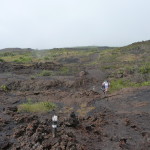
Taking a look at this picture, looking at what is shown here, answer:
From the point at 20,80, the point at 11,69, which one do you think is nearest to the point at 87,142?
the point at 20,80

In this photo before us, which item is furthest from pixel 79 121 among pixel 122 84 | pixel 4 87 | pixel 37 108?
pixel 122 84

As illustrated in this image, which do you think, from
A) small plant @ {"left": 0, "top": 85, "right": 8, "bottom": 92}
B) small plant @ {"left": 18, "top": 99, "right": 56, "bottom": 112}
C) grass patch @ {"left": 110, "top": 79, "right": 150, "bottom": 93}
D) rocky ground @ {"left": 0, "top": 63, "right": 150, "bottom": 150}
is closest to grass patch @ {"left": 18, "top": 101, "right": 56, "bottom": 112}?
small plant @ {"left": 18, "top": 99, "right": 56, "bottom": 112}

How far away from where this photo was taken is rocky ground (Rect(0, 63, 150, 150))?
37.9 ft

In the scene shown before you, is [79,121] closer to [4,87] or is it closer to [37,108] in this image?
[37,108]

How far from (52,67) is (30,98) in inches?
783

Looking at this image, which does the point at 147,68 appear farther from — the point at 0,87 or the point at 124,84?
the point at 0,87

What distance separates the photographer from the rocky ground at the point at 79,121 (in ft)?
37.9

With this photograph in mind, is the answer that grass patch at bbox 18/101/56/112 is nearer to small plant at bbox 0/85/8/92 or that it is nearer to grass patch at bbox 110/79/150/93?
small plant at bbox 0/85/8/92

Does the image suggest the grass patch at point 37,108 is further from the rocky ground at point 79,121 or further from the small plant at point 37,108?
the rocky ground at point 79,121

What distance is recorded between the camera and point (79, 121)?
601 inches

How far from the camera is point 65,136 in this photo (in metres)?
11.3

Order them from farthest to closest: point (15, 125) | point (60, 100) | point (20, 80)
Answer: point (20, 80)
point (60, 100)
point (15, 125)

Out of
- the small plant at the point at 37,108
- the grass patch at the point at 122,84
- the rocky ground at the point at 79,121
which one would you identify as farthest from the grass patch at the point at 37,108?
the grass patch at the point at 122,84

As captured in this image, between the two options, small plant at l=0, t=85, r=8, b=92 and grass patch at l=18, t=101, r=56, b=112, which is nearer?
grass patch at l=18, t=101, r=56, b=112
